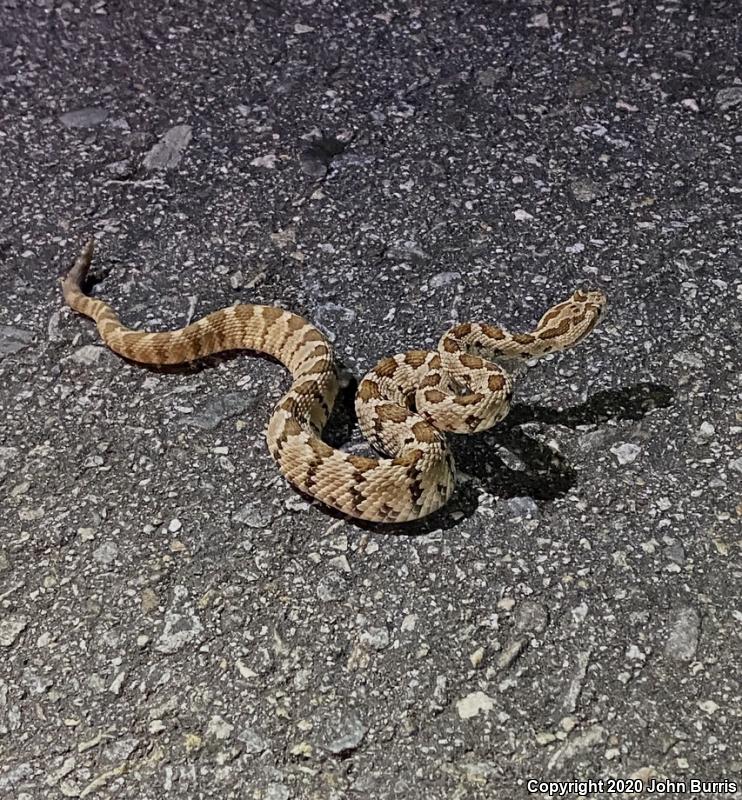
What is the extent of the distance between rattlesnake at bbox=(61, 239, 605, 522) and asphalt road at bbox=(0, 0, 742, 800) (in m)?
0.14

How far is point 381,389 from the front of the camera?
5035mm

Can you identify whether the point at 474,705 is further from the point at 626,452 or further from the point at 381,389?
the point at 381,389

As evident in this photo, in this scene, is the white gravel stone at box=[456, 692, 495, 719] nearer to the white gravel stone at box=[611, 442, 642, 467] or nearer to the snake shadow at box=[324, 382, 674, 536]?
the snake shadow at box=[324, 382, 674, 536]

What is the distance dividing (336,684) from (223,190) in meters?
3.51

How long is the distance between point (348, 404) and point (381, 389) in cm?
26

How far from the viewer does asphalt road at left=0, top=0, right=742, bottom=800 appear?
3953 millimetres

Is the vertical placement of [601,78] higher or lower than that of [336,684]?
higher

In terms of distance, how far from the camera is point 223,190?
6.47 metres

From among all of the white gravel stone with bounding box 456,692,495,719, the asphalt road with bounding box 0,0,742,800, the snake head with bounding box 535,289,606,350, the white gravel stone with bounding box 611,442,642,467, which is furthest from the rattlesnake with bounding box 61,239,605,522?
the white gravel stone with bounding box 456,692,495,719

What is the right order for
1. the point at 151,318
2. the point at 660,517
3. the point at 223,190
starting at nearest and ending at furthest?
the point at 660,517 → the point at 151,318 → the point at 223,190

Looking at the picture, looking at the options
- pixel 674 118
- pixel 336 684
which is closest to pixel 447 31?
pixel 674 118

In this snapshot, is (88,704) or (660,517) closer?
(88,704)

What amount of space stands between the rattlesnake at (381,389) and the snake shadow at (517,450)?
0.30 feet

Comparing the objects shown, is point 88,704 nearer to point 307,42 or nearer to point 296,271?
point 296,271
